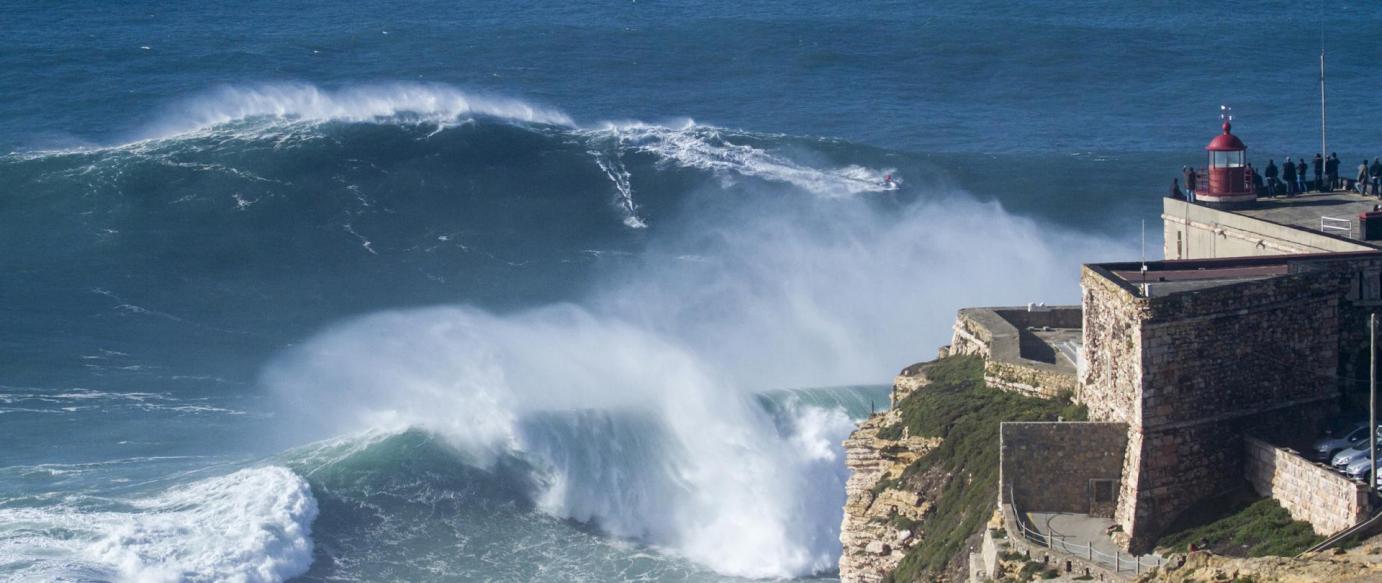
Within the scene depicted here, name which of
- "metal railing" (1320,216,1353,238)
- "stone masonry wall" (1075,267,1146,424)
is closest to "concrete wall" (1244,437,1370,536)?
"stone masonry wall" (1075,267,1146,424)

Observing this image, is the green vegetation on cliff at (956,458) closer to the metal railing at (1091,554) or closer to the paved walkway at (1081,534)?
the paved walkway at (1081,534)

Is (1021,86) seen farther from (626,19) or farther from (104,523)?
(104,523)

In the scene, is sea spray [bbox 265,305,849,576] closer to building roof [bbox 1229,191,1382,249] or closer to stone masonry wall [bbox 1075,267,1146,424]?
building roof [bbox 1229,191,1382,249]

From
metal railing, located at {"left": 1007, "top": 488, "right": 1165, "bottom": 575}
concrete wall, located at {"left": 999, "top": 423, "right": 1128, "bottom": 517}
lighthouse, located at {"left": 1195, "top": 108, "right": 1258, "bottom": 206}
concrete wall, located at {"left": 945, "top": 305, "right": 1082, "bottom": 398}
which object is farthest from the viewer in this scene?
lighthouse, located at {"left": 1195, "top": 108, "right": 1258, "bottom": 206}

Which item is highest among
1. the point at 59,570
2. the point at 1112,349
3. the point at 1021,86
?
the point at 1021,86

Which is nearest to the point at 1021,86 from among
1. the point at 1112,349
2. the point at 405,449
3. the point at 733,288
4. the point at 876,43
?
the point at 876,43

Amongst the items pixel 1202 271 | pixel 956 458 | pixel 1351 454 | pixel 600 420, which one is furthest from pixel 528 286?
pixel 1351 454
